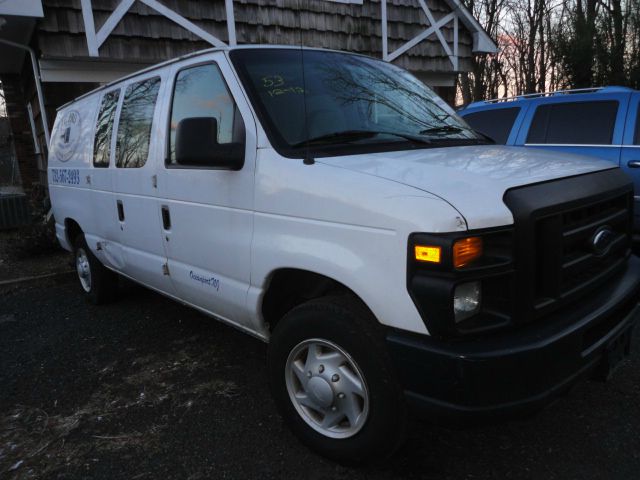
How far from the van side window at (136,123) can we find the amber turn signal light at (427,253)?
2.24m

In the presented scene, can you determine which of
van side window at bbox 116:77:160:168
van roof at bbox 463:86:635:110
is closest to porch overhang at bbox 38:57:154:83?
van side window at bbox 116:77:160:168

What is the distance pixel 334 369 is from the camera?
7.35ft

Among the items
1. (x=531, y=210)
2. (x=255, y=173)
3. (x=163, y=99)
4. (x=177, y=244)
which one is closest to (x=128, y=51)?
(x=163, y=99)

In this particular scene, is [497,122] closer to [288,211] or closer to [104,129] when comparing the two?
[104,129]

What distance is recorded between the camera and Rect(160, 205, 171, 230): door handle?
3.18m

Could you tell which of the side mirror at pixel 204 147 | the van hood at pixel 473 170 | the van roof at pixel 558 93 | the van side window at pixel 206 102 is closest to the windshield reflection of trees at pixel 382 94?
the van hood at pixel 473 170

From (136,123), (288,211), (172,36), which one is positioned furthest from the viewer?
(172,36)

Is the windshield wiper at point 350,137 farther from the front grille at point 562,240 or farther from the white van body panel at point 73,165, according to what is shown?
the white van body panel at point 73,165

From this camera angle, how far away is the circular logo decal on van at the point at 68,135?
4657 millimetres

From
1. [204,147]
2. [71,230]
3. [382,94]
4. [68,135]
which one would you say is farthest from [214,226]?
[71,230]

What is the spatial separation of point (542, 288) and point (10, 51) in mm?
9594

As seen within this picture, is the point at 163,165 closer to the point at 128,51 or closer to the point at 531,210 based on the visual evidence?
the point at 531,210

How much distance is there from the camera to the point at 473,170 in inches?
82.2

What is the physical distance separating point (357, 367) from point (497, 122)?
4864 mm
